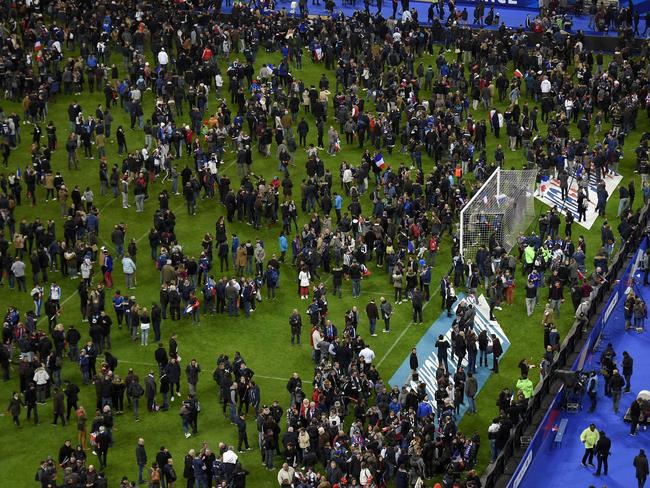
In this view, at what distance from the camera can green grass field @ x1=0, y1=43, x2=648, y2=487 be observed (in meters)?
48.4

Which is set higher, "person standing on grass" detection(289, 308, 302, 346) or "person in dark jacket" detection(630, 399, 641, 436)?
"person standing on grass" detection(289, 308, 302, 346)

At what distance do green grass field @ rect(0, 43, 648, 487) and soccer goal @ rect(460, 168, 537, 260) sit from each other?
1594 mm

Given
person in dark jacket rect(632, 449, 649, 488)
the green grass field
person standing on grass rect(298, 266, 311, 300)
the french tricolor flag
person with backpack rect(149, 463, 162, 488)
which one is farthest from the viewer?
the french tricolor flag

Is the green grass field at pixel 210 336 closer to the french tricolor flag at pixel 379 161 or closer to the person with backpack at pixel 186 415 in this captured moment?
the person with backpack at pixel 186 415

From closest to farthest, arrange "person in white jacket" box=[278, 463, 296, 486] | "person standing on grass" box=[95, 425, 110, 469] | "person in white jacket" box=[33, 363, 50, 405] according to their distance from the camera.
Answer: "person in white jacket" box=[278, 463, 296, 486]
"person standing on grass" box=[95, 425, 110, 469]
"person in white jacket" box=[33, 363, 50, 405]

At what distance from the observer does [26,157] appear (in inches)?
2581

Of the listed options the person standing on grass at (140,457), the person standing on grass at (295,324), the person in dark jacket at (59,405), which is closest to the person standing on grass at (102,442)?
the person standing on grass at (140,457)

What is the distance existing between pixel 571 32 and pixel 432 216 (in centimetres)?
1916

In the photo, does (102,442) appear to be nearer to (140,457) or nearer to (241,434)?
(140,457)

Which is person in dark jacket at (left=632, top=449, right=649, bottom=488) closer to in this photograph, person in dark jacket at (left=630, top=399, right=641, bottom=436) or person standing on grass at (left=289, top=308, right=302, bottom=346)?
person in dark jacket at (left=630, top=399, right=641, bottom=436)

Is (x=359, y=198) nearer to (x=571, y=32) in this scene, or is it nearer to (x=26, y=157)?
(x=26, y=157)

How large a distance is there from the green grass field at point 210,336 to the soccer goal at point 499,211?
1.59 metres

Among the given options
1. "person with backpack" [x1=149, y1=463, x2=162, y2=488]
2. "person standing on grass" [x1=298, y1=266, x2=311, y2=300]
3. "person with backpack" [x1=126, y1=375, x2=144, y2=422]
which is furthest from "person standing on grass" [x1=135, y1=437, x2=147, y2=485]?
"person standing on grass" [x1=298, y1=266, x2=311, y2=300]

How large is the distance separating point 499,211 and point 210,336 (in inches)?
455
